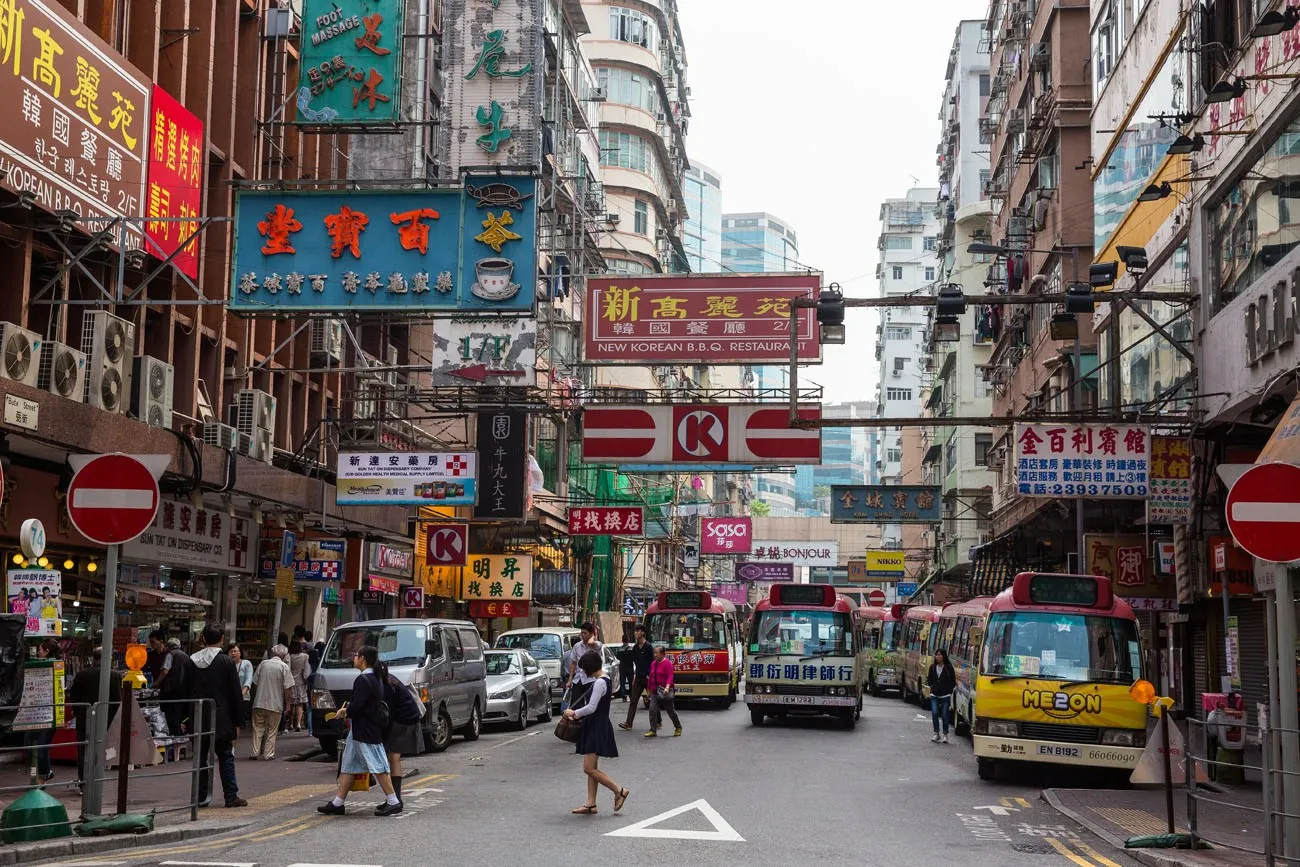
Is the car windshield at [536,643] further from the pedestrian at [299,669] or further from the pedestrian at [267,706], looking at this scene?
the pedestrian at [267,706]

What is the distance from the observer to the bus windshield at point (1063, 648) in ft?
61.5

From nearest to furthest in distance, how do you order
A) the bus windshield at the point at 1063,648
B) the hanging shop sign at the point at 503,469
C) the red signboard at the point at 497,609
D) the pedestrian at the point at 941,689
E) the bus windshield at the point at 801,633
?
the bus windshield at the point at 1063,648 < the pedestrian at the point at 941,689 < the bus windshield at the point at 801,633 < the hanging shop sign at the point at 503,469 < the red signboard at the point at 497,609

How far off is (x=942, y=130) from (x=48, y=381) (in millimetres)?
86152

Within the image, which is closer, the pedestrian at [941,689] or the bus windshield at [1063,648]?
the bus windshield at [1063,648]

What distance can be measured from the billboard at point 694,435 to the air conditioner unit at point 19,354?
387 inches

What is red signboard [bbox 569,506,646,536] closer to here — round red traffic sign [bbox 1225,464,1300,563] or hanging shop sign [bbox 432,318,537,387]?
hanging shop sign [bbox 432,318,537,387]

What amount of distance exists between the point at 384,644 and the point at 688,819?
8.69 meters

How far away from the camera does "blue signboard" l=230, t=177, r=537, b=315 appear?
20531 millimetres

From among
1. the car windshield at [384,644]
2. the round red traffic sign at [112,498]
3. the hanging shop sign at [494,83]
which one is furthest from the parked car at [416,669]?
the hanging shop sign at [494,83]

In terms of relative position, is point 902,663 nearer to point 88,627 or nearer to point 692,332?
point 692,332

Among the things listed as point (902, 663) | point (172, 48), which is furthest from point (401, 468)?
point (902, 663)

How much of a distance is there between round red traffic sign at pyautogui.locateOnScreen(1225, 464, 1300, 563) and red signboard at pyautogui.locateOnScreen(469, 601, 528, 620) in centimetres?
3378

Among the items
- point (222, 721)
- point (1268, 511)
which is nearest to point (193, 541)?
point (222, 721)

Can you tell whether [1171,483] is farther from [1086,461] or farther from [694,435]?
[694,435]
